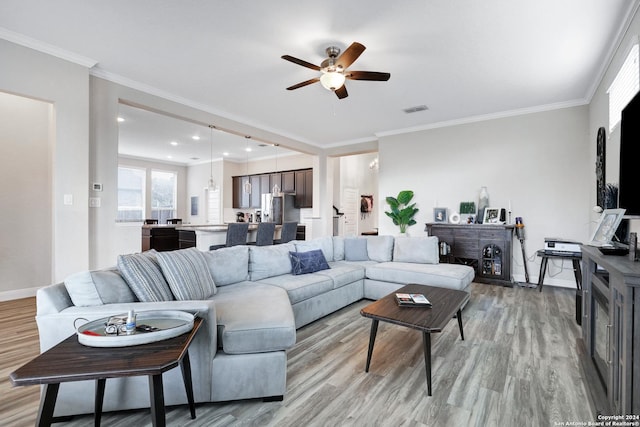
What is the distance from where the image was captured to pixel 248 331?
1.84 m

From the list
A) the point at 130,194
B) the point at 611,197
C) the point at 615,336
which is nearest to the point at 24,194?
the point at 130,194

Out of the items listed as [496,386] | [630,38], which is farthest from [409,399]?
[630,38]

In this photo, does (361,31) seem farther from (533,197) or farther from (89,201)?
(533,197)

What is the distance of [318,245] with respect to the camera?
4.16 metres

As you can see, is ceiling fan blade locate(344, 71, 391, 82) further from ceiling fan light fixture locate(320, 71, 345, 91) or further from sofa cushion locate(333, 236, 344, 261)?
sofa cushion locate(333, 236, 344, 261)

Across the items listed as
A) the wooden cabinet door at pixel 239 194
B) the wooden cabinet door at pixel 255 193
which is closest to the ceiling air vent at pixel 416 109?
the wooden cabinet door at pixel 255 193

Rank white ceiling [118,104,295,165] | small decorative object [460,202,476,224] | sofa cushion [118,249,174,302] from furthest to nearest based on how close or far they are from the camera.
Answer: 1. white ceiling [118,104,295,165]
2. small decorative object [460,202,476,224]
3. sofa cushion [118,249,174,302]

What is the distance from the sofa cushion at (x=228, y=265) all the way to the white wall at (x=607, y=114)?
330 centimetres

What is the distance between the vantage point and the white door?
8.60 metres

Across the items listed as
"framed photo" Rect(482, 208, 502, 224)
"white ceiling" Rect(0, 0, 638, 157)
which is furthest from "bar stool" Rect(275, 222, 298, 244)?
"framed photo" Rect(482, 208, 502, 224)

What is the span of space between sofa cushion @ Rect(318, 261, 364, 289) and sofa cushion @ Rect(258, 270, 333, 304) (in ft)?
0.35

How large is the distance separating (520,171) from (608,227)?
9.66 feet

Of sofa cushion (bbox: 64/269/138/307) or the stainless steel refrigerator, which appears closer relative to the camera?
sofa cushion (bbox: 64/269/138/307)

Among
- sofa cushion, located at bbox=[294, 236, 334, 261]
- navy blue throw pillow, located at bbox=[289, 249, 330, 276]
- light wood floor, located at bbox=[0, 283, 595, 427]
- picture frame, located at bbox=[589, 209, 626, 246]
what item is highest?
picture frame, located at bbox=[589, 209, 626, 246]
